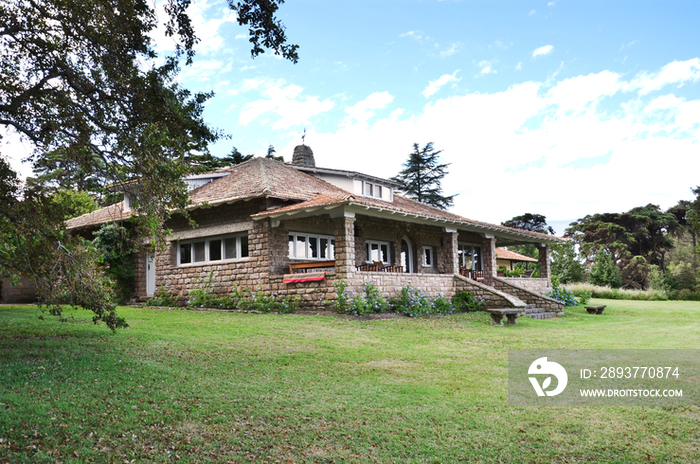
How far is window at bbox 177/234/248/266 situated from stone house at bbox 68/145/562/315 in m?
0.04

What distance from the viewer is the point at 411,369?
7867mm

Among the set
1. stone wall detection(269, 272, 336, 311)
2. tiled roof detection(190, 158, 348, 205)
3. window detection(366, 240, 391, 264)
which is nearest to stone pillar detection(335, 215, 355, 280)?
stone wall detection(269, 272, 336, 311)

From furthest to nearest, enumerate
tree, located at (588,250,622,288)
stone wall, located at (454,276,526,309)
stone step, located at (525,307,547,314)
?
tree, located at (588,250,622,288), stone step, located at (525,307,547,314), stone wall, located at (454,276,526,309)

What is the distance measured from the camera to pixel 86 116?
25.5ft

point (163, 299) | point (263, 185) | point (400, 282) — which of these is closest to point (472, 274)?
point (400, 282)

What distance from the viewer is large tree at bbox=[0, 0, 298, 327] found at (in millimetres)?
7160

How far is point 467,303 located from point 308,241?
20.0 ft

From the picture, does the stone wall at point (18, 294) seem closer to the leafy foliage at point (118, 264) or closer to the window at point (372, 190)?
the leafy foliage at point (118, 264)

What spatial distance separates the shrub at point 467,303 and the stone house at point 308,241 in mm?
323

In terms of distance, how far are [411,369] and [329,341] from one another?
2708mm

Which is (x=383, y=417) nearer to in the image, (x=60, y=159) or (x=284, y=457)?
(x=284, y=457)

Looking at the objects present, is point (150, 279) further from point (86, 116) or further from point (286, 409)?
point (286, 409)

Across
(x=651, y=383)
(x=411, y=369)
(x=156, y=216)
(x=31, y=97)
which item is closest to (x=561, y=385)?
(x=651, y=383)

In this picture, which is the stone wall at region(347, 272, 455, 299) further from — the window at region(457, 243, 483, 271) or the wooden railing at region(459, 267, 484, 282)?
the window at region(457, 243, 483, 271)
